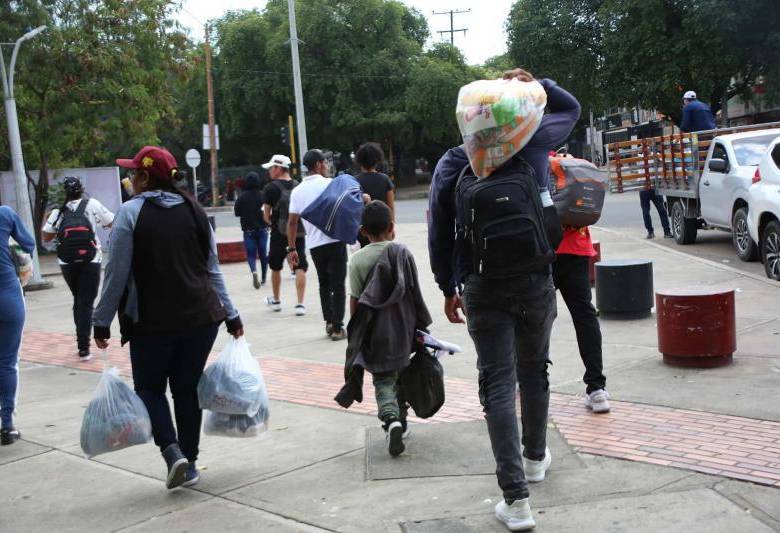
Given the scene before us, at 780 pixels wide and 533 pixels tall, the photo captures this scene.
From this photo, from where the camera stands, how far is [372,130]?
4828 centimetres

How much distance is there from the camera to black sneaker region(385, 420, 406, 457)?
5.18m

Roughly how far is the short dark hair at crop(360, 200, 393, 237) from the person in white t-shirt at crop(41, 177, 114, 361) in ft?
13.9

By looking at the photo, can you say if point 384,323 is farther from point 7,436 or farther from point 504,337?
point 7,436

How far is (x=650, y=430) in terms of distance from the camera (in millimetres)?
5383

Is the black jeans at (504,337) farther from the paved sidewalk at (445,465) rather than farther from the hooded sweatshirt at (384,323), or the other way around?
the hooded sweatshirt at (384,323)

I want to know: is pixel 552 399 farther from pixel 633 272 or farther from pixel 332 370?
pixel 633 272

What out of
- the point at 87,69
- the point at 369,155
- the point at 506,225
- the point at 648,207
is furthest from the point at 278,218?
the point at 87,69

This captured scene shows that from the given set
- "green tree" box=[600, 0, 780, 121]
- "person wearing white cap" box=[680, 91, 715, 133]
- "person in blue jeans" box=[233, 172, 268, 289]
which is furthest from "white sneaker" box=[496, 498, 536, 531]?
"green tree" box=[600, 0, 780, 121]

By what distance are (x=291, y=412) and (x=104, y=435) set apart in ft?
6.31

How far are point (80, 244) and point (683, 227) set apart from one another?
10.1 m

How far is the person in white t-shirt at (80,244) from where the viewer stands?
913cm

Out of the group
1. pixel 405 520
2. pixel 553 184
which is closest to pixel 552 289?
pixel 405 520

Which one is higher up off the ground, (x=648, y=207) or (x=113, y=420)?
(x=648, y=207)

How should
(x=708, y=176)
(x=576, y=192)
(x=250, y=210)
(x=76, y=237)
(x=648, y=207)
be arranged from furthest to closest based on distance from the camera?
(x=648, y=207)
(x=708, y=176)
(x=250, y=210)
(x=76, y=237)
(x=576, y=192)
